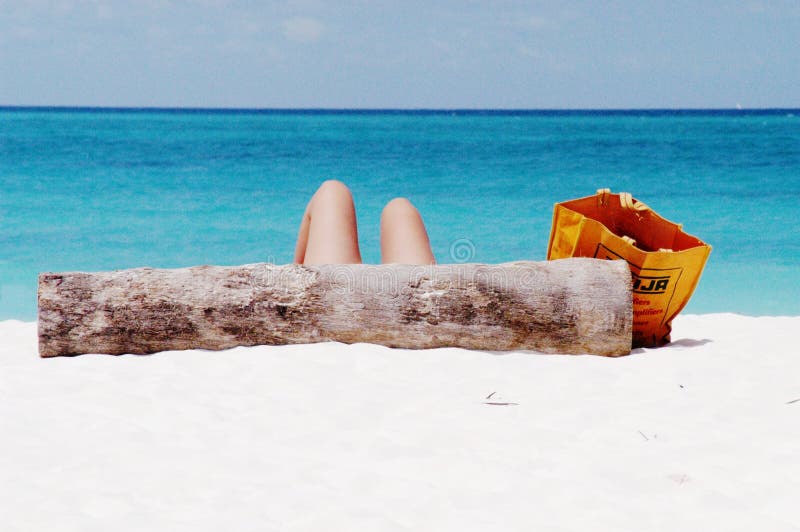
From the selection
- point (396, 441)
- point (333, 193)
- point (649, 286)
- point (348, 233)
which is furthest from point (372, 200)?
point (396, 441)

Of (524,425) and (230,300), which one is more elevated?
(230,300)

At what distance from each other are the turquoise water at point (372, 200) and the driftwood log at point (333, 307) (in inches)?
160

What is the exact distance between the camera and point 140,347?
3.29m

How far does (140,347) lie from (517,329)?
62.4 inches

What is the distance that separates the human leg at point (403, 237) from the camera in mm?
3627

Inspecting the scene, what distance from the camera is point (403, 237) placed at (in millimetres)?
3721

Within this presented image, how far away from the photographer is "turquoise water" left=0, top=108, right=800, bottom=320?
904 centimetres

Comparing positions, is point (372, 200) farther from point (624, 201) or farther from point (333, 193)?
point (624, 201)

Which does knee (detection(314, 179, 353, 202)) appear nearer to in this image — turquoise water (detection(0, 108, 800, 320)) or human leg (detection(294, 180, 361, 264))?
human leg (detection(294, 180, 361, 264))

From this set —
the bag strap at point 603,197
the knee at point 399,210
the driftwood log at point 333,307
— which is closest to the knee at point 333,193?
the knee at point 399,210

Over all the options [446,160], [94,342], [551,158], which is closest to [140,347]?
[94,342]

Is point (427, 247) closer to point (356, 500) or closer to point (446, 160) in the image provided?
point (356, 500)

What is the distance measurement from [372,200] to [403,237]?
10.5 meters

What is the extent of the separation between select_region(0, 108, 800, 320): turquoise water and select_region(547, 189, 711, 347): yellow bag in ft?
12.8
